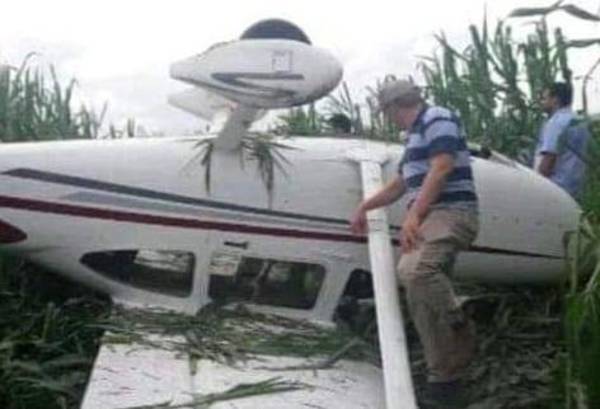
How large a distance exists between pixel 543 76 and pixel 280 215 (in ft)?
10.1

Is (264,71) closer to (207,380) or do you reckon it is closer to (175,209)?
(175,209)

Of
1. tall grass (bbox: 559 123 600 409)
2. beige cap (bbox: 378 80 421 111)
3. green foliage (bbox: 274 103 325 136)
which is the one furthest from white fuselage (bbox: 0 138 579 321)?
green foliage (bbox: 274 103 325 136)

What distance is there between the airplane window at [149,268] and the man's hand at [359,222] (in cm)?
81

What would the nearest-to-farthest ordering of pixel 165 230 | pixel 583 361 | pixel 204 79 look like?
pixel 583 361
pixel 204 79
pixel 165 230

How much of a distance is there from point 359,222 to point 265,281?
582 millimetres

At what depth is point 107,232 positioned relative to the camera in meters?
5.89

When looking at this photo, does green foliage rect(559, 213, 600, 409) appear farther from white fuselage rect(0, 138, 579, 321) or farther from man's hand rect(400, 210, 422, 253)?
white fuselage rect(0, 138, 579, 321)

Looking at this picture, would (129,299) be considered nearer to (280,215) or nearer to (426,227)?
(280,215)

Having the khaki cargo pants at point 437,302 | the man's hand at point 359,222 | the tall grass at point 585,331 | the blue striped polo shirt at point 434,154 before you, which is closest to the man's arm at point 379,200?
the man's hand at point 359,222

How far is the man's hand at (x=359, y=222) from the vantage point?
579 centimetres

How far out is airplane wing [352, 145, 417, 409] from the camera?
4430 mm

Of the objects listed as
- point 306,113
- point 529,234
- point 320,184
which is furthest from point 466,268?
point 306,113

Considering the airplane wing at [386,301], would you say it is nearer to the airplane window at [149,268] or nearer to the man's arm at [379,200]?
the man's arm at [379,200]

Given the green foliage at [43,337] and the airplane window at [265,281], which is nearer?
the green foliage at [43,337]
